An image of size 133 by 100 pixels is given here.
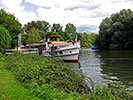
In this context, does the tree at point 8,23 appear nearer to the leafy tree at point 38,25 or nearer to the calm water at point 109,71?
the calm water at point 109,71

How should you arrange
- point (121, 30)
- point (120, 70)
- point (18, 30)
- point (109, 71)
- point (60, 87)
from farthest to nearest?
point (121, 30) < point (18, 30) < point (120, 70) < point (109, 71) < point (60, 87)

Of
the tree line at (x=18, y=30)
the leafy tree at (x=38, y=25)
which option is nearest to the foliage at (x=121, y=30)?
the tree line at (x=18, y=30)

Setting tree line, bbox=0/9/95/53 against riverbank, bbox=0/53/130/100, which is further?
tree line, bbox=0/9/95/53

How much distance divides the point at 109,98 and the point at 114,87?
0.98 metres

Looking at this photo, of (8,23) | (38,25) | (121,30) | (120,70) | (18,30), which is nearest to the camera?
(120,70)

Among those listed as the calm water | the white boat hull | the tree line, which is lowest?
the calm water

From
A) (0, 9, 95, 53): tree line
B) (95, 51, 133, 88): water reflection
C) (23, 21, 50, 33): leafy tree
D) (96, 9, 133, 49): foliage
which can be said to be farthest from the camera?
(23, 21, 50, 33): leafy tree

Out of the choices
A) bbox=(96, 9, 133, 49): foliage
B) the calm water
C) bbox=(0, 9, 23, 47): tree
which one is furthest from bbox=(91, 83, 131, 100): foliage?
bbox=(96, 9, 133, 49): foliage

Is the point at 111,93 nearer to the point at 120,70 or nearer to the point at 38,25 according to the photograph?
the point at 120,70

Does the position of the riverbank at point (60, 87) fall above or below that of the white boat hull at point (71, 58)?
above

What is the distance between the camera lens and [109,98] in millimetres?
6434

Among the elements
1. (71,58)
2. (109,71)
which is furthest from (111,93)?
(71,58)

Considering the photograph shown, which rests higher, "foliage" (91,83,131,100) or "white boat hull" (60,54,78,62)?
"foliage" (91,83,131,100)

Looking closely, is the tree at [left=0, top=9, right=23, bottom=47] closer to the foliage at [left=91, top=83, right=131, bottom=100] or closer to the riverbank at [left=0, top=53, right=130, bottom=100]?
the riverbank at [left=0, top=53, right=130, bottom=100]
